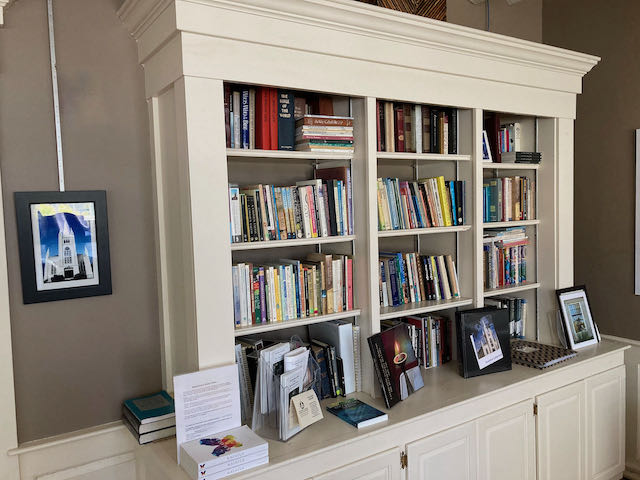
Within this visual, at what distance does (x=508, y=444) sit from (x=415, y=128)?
1.52 m

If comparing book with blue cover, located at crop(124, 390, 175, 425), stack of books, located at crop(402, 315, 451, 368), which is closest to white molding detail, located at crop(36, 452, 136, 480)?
book with blue cover, located at crop(124, 390, 175, 425)

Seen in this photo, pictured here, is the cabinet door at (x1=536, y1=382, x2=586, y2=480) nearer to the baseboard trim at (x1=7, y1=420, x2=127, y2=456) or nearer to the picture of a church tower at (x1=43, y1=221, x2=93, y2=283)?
the baseboard trim at (x1=7, y1=420, x2=127, y2=456)

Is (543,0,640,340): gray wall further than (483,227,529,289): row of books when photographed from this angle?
Yes

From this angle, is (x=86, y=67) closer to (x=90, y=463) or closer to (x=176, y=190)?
(x=176, y=190)

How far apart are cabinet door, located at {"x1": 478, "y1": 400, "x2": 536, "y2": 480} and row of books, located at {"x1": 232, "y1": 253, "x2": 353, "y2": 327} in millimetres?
826

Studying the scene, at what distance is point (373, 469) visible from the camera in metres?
1.97

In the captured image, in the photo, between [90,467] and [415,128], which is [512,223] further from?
[90,467]

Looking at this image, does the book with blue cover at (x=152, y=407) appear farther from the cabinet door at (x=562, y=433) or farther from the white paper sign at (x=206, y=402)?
the cabinet door at (x=562, y=433)

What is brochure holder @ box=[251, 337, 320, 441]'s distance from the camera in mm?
1854

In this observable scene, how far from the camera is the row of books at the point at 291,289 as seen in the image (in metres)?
2.02

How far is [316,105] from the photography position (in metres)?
2.32

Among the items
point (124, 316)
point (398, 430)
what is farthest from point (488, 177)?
point (124, 316)

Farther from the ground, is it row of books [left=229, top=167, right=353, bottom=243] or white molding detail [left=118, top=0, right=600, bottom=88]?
white molding detail [left=118, top=0, right=600, bottom=88]

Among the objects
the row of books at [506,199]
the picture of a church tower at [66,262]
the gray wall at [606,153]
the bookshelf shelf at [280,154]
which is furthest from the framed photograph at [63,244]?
the gray wall at [606,153]
